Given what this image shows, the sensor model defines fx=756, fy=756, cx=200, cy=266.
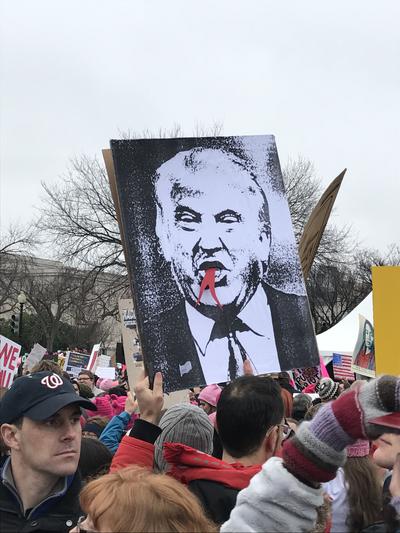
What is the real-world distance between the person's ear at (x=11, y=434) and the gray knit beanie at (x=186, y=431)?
80 centimetres

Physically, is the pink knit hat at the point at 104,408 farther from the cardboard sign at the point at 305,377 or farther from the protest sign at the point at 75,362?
the protest sign at the point at 75,362

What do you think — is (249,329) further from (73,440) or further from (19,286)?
(19,286)

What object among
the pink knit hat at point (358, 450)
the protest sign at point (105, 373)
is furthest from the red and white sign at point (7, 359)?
the protest sign at point (105, 373)

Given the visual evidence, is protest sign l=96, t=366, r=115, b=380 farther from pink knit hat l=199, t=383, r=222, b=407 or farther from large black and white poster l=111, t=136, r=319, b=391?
large black and white poster l=111, t=136, r=319, b=391

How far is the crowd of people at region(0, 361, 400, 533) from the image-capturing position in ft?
5.78

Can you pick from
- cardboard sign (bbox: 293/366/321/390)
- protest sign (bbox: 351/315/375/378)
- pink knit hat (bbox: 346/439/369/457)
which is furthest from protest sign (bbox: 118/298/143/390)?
cardboard sign (bbox: 293/366/321/390)

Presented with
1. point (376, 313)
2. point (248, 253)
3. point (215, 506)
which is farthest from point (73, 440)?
point (376, 313)

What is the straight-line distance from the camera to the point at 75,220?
38.7 meters

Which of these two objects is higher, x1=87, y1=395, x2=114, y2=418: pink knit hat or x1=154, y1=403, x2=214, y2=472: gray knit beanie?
x1=154, y1=403, x2=214, y2=472: gray knit beanie

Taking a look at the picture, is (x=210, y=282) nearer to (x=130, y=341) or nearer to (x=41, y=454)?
(x=130, y=341)

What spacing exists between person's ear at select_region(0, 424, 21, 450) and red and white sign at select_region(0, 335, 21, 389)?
19.7ft

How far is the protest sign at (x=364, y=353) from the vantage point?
30.2ft

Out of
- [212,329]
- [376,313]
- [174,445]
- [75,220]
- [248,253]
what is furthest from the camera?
[75,220]

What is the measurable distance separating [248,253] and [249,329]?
1.49 feet
